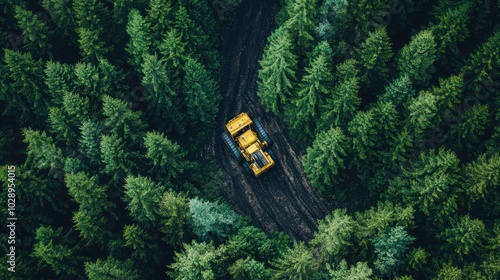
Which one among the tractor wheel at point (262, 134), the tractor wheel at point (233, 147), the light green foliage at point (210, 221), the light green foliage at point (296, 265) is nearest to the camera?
the light green foliage at point (296, 265)

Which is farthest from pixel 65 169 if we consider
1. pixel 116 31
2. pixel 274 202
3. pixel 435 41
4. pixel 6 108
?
pixel 435 41

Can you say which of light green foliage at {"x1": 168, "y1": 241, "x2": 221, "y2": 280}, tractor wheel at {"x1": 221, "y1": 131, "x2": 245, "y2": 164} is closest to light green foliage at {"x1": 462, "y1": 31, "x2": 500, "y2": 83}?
tractor wheel at {"x1": 221, "y1": 131, "x2": 245, "y2": 164}

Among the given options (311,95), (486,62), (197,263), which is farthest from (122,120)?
(486,62)

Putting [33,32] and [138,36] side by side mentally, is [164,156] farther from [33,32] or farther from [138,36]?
[33,32]

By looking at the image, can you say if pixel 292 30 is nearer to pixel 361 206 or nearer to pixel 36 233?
pixel 361 206

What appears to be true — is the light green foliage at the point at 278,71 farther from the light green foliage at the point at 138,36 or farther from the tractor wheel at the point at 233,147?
the light green foliage at the point at 138,36

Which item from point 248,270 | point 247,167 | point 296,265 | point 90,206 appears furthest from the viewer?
point 247,167

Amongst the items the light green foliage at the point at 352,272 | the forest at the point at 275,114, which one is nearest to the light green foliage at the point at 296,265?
the forest at the point at 275,114
